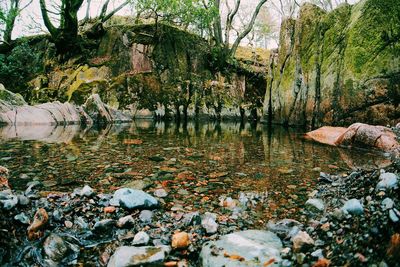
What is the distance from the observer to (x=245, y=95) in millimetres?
22719

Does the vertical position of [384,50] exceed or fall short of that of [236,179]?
it exceeds it

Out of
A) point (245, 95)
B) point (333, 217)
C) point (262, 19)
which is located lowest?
point (333, 217)

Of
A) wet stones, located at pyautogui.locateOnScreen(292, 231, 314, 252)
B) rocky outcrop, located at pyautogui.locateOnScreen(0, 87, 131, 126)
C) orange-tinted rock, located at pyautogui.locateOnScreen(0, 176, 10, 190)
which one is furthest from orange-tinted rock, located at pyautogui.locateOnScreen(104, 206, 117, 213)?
rocky outcrop, located at pyautogui.locateOnScreen(0, 87, 131, 126)

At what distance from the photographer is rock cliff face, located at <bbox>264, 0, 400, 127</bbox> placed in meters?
10.0

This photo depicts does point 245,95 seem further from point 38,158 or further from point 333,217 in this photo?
point 333,217

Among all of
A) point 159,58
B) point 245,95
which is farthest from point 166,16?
point 245,95

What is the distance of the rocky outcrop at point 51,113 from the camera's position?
1305 centimetres

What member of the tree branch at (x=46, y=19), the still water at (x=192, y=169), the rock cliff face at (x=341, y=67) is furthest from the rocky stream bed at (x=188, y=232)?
the tree branch at (x=46, y=19)

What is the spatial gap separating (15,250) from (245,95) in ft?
70.8

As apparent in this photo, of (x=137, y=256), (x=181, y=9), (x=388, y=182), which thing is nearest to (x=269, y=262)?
(x=137, y=256)

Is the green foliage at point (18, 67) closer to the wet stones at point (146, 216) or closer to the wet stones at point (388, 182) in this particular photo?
the wet stones at point (146, 216)

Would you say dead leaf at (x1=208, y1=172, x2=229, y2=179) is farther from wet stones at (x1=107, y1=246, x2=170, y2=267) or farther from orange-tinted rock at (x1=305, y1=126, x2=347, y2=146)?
orange-tinted rock at (x1=305, y1=126, x2=347, y2=146)

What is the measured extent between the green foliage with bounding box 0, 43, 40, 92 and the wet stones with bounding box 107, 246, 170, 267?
21.2 m

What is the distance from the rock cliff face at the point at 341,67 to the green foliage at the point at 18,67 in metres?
16.7
